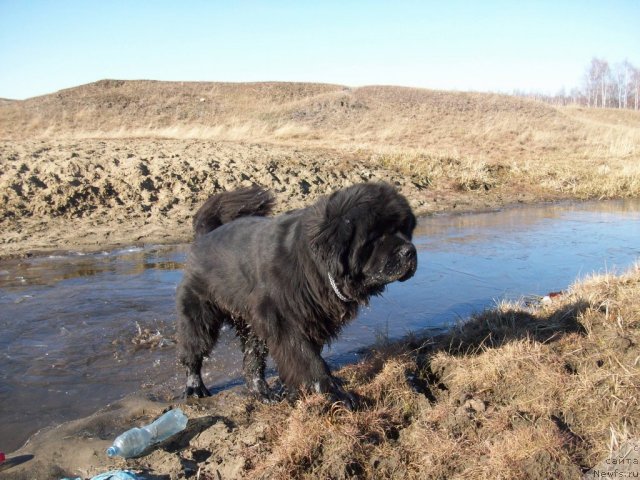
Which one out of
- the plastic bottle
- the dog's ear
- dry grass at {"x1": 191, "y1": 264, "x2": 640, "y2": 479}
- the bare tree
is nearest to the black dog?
the dog's ear

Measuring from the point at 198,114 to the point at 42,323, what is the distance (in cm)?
3272

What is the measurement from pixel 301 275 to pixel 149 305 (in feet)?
11.8

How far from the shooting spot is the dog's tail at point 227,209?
5.22 m

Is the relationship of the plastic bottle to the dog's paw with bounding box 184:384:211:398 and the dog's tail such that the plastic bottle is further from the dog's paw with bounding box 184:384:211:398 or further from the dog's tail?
the dog's tail

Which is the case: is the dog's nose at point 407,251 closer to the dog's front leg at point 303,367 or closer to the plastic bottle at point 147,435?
the dog's front leg at point 303,367

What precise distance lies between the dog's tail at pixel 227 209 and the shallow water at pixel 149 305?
132cm

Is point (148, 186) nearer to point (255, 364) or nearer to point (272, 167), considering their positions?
point (272, 167)

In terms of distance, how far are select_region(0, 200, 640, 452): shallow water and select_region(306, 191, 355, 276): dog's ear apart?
1.93m

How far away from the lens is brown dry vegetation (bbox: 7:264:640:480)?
3.01 m

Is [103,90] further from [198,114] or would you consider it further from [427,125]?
[427,125]

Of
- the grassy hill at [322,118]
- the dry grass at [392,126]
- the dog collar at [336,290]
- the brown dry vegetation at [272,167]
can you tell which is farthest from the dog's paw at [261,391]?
the grassy hill at [322,118]

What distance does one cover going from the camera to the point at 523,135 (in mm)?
26453

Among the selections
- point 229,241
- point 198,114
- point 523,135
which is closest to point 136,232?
point 229,241

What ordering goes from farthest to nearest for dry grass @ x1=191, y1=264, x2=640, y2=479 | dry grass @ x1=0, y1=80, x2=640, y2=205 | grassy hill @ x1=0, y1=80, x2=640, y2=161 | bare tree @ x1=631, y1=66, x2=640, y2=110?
bare tree @ x1=631, y1=66, x2=640, y2=110 → grassy hill @ x1=0, y1=80, x2=640, y2=161 → dry grass @ x1=0, y1=80, x2=640, y2=205 → dry grass @ x1=191, y1=264, x2=640, y2=479
